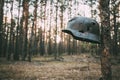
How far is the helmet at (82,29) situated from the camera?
4621 millimetres

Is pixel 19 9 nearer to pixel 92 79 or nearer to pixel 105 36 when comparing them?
pixel 92 79

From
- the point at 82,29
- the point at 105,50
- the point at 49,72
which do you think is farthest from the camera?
the point at 49,72

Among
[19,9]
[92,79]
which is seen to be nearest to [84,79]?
[92,79]

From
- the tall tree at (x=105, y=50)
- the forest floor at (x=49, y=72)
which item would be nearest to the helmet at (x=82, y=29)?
the tall tree at (x=105, y=50)

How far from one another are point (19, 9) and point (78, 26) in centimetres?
3531

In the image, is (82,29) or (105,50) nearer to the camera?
(82,29)

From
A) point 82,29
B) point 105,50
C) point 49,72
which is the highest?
point 82,29

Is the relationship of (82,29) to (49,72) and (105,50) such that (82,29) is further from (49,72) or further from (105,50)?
(49,72)

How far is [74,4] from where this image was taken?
58969 mm

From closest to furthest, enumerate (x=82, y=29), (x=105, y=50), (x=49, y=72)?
1. (x=82, y=29)
2. (x=105, y=50)
3. (x=49, y=72)

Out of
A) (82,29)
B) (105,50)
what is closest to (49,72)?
(105,50)

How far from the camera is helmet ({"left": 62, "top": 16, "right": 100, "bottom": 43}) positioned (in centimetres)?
462

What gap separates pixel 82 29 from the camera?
4715mm

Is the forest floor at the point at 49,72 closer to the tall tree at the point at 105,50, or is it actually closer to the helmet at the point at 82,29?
the tall tree at the point at 105,50
